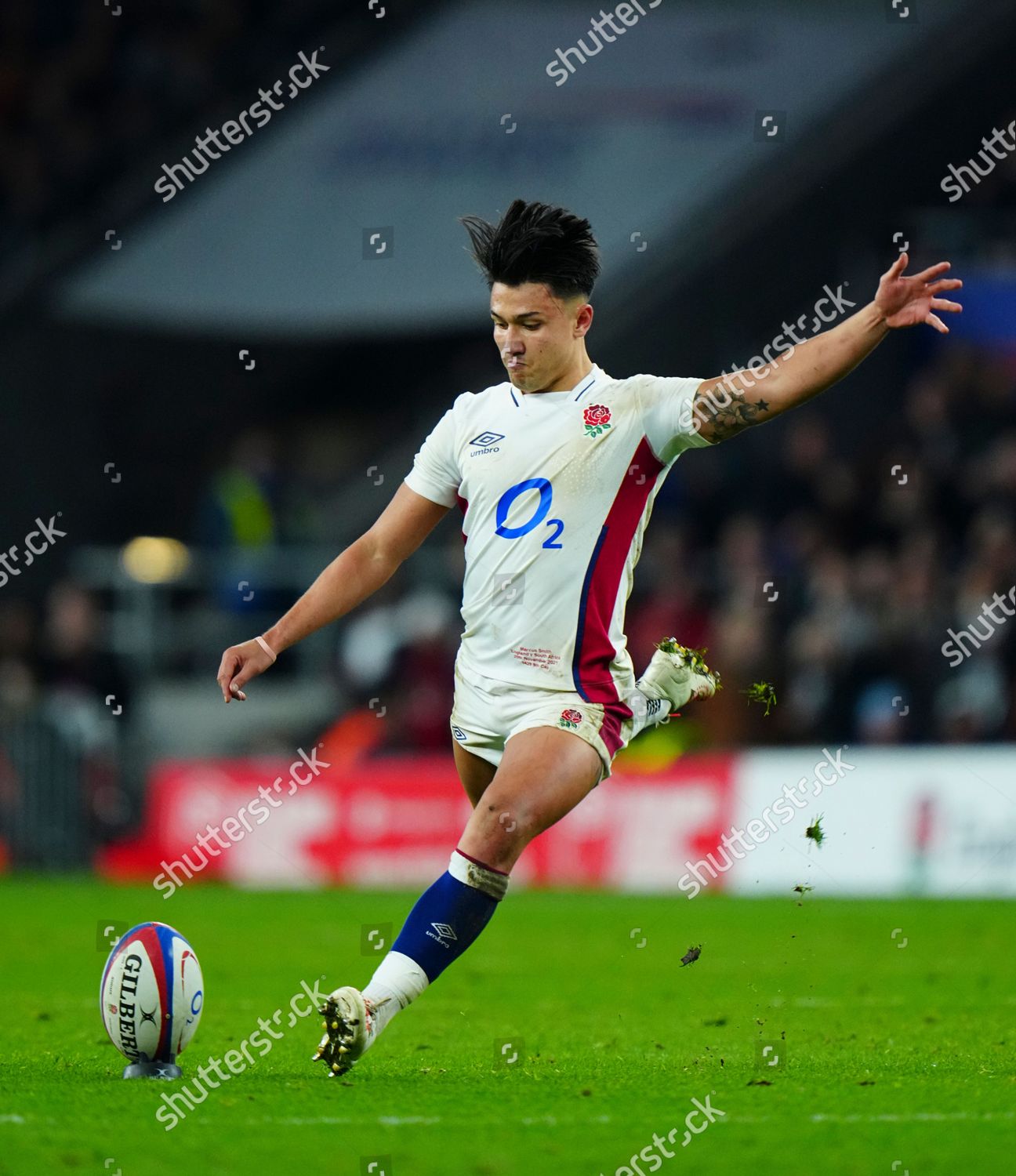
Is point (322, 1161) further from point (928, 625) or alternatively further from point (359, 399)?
point (359, 399)

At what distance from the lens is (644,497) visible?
709 centimetres

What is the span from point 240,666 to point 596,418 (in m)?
1.52

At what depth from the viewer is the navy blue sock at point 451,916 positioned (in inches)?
268

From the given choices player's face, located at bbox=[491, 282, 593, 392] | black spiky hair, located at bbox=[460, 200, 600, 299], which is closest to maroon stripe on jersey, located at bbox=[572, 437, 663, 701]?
player's face, located at bbox=[491, 282, 593, 392]

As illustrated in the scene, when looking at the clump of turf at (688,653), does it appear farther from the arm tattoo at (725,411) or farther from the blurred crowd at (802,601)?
the blurred crowd at (802,601)

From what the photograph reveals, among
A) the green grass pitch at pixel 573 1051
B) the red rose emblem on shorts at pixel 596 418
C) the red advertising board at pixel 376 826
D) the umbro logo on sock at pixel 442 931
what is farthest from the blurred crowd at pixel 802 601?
the umbro logo on sock at pixel 442 931

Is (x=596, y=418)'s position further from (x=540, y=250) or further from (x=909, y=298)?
(x=909, y=298)

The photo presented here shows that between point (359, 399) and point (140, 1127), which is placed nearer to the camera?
point (140, 1127)

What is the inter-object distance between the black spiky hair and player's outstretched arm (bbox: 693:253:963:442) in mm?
646

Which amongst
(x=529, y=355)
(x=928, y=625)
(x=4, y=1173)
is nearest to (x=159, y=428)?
(x=928, y=625)

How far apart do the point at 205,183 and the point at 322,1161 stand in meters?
18.8

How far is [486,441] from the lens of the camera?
7.12 m

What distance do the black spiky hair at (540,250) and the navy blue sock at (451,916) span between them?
1986 millimetres

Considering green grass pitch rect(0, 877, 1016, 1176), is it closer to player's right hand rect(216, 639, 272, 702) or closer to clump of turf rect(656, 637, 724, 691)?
player's right hand rect(216, 639, 272, 702)
